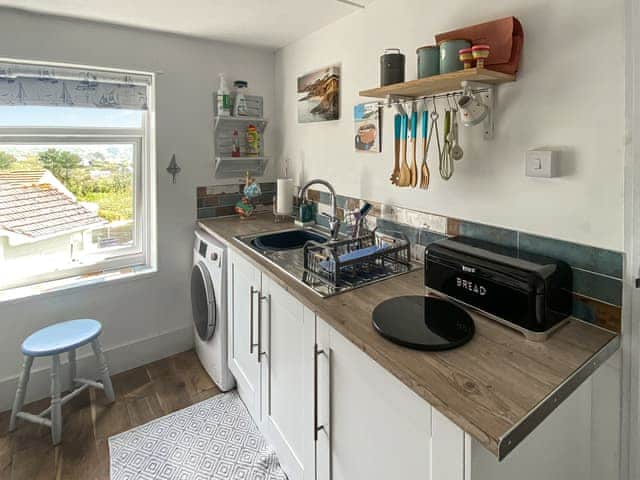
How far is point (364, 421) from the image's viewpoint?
1109mm

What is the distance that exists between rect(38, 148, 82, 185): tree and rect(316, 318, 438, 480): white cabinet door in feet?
6.29

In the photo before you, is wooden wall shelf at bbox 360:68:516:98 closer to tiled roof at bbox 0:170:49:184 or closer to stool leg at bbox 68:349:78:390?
tiled roof at bbox 0:170:49:184

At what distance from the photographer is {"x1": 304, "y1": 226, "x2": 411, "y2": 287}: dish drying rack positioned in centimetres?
149

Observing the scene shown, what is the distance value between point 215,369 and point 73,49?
198 centimetres

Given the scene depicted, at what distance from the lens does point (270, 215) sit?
2766 millimetres

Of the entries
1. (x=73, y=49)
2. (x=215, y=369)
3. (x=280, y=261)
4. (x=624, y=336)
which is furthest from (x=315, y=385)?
(x=73, y=49)

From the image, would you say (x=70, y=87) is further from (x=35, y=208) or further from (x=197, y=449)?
(x=197, y=449)

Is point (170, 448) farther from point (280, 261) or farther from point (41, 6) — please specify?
point (41, 6)

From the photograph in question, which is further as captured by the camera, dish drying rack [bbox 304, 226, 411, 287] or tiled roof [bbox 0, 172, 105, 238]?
tiled roof [bbox 0, 172, 105, 238]

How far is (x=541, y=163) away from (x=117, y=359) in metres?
2.56

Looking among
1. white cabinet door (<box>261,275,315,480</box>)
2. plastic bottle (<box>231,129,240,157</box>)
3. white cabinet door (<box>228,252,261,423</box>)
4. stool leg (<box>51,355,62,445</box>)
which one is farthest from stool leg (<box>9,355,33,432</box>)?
plastic bottle (<box>231,129,240,157</box>)

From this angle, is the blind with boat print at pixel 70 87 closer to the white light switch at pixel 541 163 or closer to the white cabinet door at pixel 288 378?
the white cabinet door at pixel 288 378

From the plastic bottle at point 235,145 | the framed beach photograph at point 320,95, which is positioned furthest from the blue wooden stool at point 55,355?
the framed beach photograph at point 320,95

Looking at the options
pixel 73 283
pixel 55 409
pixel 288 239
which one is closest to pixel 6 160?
pixel 73 283
